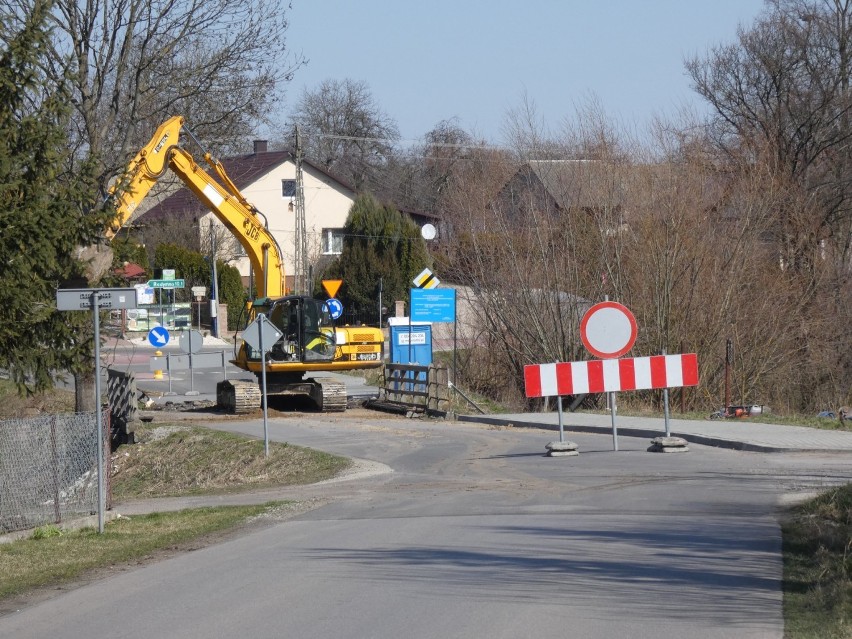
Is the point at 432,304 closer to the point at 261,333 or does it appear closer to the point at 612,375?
the point at 261,333

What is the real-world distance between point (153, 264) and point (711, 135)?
37.0 meters

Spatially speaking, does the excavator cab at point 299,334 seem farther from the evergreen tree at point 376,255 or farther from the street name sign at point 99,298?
the evergreen tree at point 376,255

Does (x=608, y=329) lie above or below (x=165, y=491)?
above

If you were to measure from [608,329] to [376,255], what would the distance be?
45.8 m

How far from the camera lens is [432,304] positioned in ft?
93.8

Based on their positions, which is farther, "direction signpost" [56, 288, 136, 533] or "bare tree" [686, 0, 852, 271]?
"bare tree" [686, 0, 852, 271]

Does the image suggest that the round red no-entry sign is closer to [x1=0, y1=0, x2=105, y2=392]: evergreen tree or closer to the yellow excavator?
[x1=0, y1=0, x2=105, y2=392]: evergreen tree

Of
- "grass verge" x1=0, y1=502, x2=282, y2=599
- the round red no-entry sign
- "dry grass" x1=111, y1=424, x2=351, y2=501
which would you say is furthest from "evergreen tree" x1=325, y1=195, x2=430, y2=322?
"grass verge" x1=0, y1=502, x2=282, y2=599

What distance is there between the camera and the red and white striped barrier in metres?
15.4

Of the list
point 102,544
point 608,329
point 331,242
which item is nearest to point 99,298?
point 102,544

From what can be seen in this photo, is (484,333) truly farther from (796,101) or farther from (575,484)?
(575,484)

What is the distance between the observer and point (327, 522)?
12.2 meters

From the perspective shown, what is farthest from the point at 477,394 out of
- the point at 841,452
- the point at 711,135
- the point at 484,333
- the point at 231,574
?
the point at 231,574

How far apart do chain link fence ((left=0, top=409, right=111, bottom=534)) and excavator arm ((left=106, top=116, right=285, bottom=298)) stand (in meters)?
8.39
